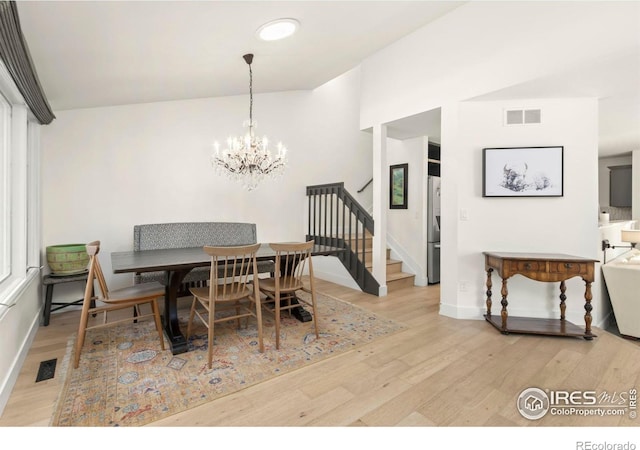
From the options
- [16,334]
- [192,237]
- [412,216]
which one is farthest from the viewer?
[412,216]

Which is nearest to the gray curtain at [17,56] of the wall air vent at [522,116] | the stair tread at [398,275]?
the wall air vent at [522,116]

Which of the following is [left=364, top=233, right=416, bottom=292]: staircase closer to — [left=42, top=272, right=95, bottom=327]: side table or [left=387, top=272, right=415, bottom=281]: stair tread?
[left=387, top=272, right=415, bottom=281]: stair tread

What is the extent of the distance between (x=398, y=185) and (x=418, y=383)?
3613 mm

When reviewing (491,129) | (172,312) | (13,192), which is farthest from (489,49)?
(13,192)

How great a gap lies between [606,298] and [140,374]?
460 cm

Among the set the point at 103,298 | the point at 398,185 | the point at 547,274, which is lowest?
the point at 103,298

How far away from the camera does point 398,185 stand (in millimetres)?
5125

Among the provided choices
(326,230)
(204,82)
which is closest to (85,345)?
(204,82)

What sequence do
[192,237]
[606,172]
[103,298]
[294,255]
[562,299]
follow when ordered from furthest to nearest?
[606,172]
[192,237]
[562,299]
[294,255]
[103,298]

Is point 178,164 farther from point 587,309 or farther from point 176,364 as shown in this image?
point 587,309

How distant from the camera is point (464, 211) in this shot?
10.5 ft

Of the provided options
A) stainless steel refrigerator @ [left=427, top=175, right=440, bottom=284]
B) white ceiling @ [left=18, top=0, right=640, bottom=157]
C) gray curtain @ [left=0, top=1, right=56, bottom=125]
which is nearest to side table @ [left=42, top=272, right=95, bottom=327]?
gray curtain @ [left=0, top=1, right=56, bottom=125]

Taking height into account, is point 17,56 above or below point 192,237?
above
